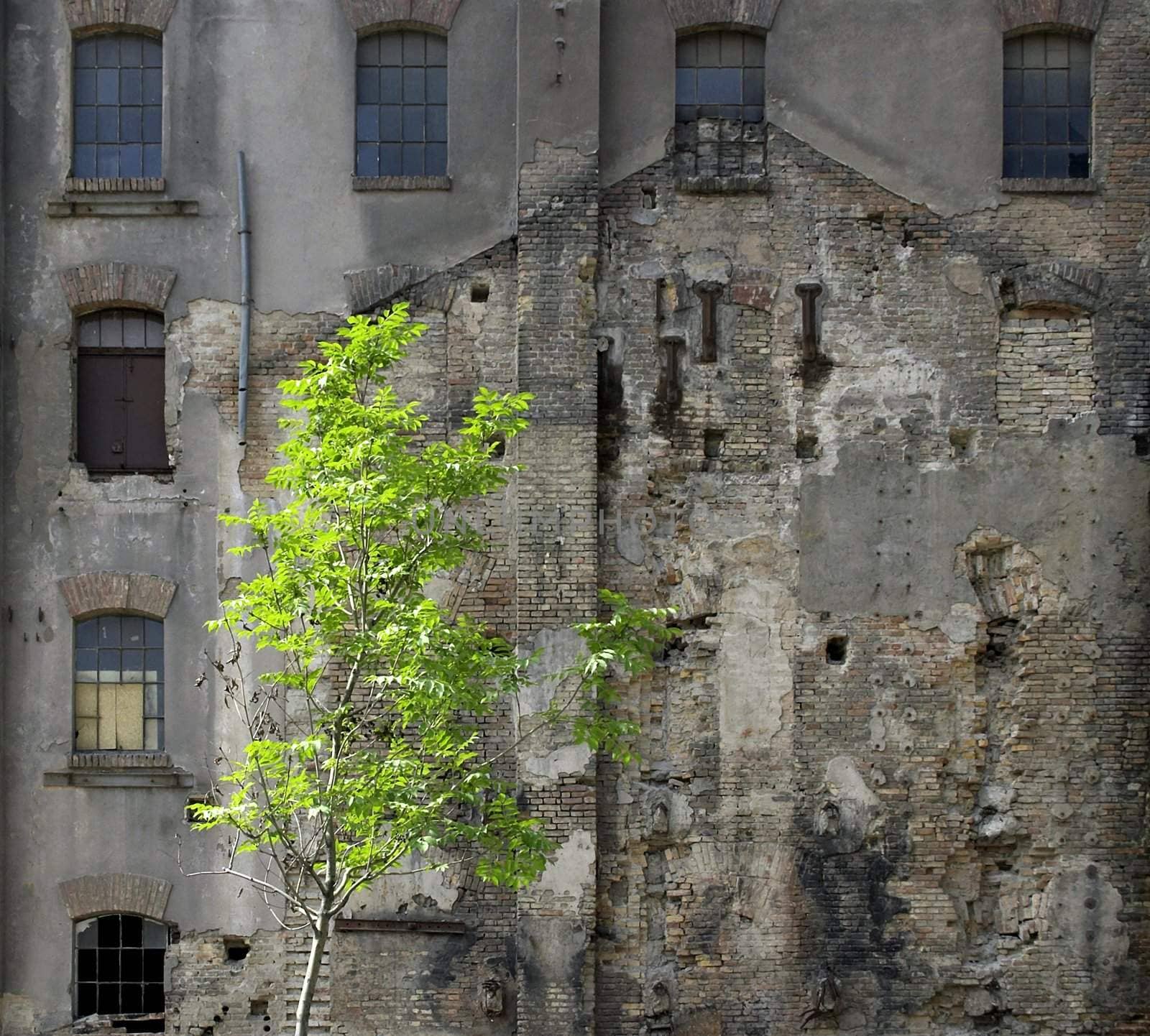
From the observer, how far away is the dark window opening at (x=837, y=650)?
1386 centimetres

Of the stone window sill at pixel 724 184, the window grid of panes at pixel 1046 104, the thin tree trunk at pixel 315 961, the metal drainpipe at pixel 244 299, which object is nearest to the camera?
the thin tree trunk at pixel 315 961

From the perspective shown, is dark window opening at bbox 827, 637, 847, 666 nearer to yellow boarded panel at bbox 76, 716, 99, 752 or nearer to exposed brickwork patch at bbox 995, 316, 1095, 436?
exposed brickwork patch at bbox 995, 316, 1095, 436

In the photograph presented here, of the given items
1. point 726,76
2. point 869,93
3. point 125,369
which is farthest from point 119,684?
point 869,93

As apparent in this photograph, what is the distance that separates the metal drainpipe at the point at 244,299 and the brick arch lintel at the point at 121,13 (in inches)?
62.0

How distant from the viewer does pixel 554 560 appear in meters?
13.6

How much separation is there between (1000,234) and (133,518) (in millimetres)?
8793

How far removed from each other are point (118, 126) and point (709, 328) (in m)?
6.11

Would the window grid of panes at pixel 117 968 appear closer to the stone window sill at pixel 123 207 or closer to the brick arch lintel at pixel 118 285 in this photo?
the brick arch lintel at pixel 118 285

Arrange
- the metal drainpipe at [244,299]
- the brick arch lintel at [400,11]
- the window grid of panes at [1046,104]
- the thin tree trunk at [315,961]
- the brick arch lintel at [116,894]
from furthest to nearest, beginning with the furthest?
the window grid of panes at [1046,104], the brick arch lintel at [400,11], the metal drainpipe at [244,299], the brick arch lintel at [116,894], the thin tree trunk at [315,961]

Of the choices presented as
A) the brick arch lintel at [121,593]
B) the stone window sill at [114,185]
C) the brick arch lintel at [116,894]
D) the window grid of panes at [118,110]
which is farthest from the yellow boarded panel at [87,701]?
the window grid of panes at [118,110]

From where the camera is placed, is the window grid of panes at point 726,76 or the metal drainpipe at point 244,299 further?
the window grid of panes at point 726,76

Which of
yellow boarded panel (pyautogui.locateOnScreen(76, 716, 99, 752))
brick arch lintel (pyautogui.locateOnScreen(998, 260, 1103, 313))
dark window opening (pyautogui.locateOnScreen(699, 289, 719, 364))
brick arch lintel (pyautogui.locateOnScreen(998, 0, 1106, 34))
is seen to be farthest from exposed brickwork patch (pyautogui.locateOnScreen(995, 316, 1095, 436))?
yellow boarded panel (pyautogui.locateOnScreen(76, 716, 99, 752))

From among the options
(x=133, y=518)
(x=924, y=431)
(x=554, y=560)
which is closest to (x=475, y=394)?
(x=554, y=560)

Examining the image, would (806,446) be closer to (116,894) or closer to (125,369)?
(125,369)
